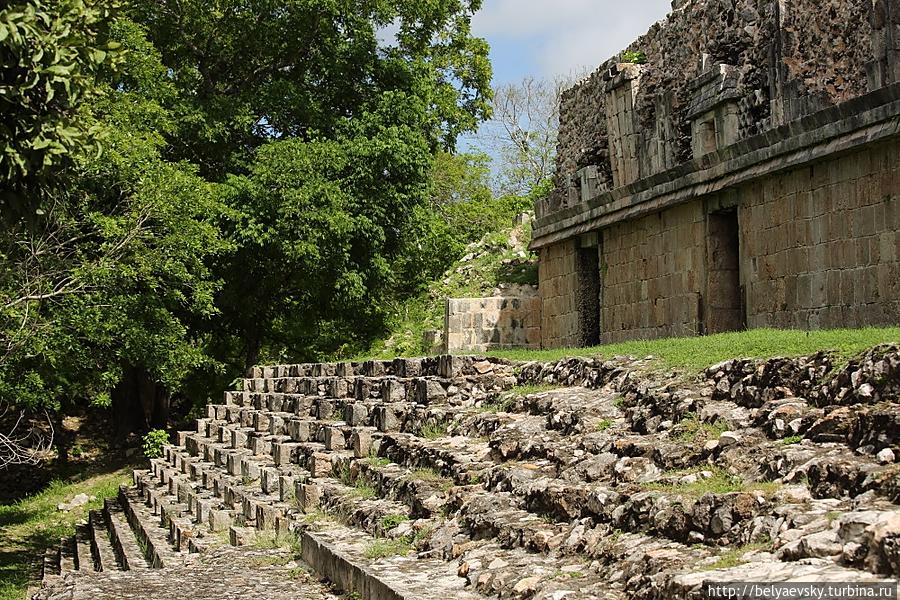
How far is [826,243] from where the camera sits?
36.2ft

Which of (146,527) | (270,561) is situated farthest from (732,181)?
(146,527)

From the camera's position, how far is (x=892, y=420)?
212 inches

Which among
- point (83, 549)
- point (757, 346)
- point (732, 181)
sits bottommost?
point (83, 549)

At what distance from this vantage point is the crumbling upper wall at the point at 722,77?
449 inches

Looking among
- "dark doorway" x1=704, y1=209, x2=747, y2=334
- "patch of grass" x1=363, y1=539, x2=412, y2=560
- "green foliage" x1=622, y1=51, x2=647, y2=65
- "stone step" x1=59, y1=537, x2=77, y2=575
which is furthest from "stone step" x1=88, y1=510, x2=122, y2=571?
"green foliage" x1=622, y1=51, x2=647, y2=65

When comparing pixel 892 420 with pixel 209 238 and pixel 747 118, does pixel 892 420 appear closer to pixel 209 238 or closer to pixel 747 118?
pixel 747 118

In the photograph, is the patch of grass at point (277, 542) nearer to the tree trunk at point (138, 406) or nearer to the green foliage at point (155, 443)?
the green foliage at point (155, 443)

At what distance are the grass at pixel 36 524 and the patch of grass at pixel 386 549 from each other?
7.64m

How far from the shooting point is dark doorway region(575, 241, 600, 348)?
1644 centimetres

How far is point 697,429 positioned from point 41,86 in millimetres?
4512

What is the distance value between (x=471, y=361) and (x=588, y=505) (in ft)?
15.7

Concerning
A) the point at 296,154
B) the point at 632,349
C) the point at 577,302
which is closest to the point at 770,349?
the point at 632,349

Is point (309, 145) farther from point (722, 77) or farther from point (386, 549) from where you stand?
point (386, 549)

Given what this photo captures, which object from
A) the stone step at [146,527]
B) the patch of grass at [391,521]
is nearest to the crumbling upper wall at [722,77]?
the patch of grass at [391,521]
